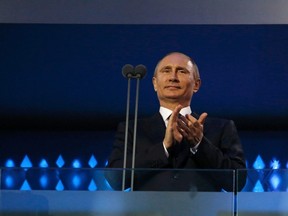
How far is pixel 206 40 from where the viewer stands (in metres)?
5.04

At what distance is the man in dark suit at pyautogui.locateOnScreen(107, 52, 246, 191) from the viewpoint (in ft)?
8.63

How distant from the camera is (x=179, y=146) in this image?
3.35 metres

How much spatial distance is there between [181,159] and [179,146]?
56 mm

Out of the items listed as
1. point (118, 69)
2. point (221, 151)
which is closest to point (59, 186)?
point (221, 151)

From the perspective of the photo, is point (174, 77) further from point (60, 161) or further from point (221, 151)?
point (60, 161)

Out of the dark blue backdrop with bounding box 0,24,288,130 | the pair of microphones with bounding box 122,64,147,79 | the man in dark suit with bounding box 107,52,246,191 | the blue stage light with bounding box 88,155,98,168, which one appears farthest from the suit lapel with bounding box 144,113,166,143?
the blue stage light with bounding box 88,155,98,168

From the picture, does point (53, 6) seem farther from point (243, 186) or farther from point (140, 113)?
point (243, 186)

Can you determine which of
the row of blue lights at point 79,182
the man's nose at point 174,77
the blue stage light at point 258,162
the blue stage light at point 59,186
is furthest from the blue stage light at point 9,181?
the blue stage light at point 258,162

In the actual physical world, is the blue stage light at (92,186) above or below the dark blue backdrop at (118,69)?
below

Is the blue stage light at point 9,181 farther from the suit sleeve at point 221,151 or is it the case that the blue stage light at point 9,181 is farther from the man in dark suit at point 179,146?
the suit sleeve at point 221,151

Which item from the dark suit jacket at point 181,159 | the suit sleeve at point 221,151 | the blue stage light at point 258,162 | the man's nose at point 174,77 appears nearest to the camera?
the dark suit jacket at point 181,159

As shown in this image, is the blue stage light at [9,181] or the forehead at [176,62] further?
the forehead at [176,62]

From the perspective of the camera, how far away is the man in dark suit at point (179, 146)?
2.63m

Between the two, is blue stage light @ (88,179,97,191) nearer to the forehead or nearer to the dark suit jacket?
the dark suit jacket
